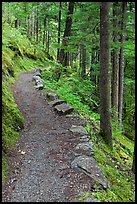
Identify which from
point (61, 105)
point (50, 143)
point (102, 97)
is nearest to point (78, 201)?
point (50, 143)

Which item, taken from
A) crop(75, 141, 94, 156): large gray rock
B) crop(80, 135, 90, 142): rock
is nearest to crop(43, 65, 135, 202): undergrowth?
crop(75, 141, 94, 156): large gray rock

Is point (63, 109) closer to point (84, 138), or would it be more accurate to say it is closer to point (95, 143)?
point (95, 143)

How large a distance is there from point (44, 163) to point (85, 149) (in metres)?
1.13

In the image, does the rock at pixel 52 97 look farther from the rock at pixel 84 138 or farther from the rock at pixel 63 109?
the rock at pixel 84 138

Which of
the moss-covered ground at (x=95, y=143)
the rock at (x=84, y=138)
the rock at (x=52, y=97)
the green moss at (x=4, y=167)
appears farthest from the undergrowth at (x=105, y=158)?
the green moss at (x=4, y=167)

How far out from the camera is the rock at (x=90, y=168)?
545 centimetres

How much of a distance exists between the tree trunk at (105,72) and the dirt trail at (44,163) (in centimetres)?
91

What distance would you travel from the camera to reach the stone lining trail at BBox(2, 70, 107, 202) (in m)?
5.21

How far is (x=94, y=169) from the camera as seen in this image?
229 inches

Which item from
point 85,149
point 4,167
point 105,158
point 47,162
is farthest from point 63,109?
point 4,167

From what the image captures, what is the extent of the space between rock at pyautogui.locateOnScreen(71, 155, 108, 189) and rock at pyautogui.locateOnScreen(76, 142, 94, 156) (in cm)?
32

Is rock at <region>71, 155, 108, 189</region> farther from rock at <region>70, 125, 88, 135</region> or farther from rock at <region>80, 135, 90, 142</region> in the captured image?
rock at <region>70, 125, 88, 135</region>

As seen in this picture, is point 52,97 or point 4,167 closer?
point 4,167

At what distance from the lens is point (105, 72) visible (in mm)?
8062
